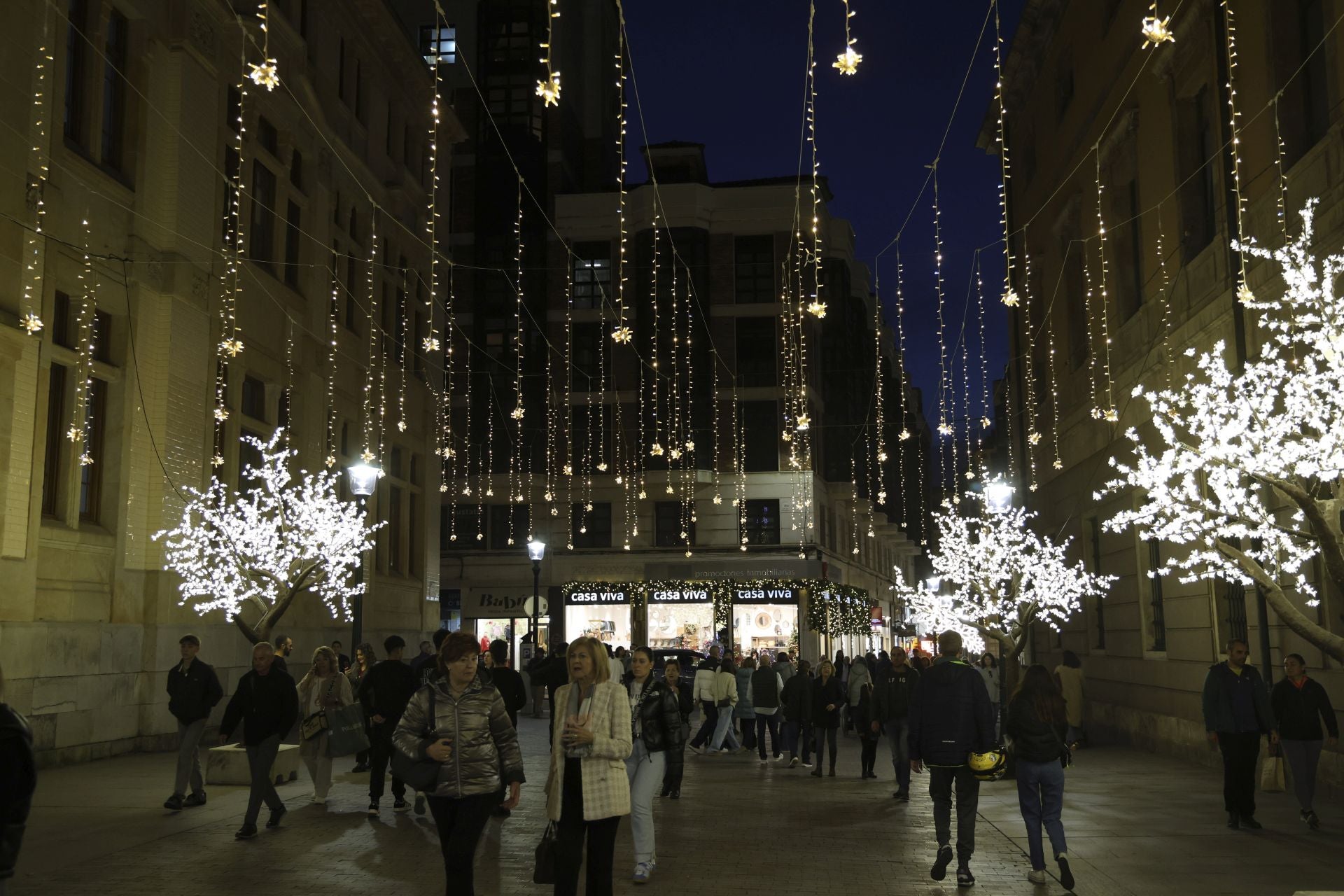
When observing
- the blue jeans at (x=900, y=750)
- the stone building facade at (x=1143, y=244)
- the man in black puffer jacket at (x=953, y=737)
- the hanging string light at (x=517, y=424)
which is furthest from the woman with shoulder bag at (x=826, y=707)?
the hanging string light at (x=517, y=424)

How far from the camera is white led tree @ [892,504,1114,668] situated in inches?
960

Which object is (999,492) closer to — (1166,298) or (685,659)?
(1166,298)

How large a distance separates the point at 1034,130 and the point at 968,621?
40.3ft

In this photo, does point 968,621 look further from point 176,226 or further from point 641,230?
point 641,230

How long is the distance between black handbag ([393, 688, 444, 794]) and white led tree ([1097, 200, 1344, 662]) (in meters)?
8.02

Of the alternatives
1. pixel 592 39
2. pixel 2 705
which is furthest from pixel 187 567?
pixel 592 39

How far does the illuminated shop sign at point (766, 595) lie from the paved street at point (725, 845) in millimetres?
28700

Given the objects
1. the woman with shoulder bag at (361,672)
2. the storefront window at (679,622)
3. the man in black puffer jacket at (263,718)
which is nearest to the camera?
the man in black puffer jacket at (263,718)

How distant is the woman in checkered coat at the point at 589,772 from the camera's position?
24.5ft

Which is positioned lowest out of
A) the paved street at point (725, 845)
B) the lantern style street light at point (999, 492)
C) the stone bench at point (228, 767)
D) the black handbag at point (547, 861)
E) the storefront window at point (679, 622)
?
the paved street at point (725, 845)

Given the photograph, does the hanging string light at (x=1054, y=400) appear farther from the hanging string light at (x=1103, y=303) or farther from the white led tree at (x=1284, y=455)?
the white led tree at (x=1284, y=455)

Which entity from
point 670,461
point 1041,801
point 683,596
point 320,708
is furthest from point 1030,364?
point 1041,801

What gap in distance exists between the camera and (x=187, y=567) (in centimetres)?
2089

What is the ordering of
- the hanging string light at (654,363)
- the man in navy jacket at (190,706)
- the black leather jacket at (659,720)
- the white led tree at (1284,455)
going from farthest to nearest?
the hanging string light at (654,363), the man in navy jacket at (190,706), the white led tree at (1284,455), the black leather jacket at (659,720)
